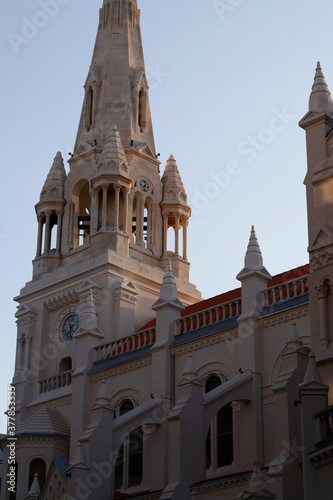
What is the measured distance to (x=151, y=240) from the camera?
45469 millimetres

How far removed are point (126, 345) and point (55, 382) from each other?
5.26m

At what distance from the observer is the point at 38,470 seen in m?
36.9

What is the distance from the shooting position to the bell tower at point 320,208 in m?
25.5

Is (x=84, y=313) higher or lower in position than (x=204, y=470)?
higher

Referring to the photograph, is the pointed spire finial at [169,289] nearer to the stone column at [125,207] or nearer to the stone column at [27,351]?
the stone column at [125,207]

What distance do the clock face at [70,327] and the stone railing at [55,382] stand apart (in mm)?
2052

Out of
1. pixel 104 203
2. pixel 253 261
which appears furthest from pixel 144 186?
pixel 253 261

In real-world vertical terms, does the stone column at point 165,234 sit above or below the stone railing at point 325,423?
above

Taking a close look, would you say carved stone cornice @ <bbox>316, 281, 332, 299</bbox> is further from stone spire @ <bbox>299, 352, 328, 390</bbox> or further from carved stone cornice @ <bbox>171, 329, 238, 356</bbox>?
carved stone cornice @ <bbox>171, 329, 238, 356</bbox>

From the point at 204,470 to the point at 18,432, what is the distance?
1110 centimetres

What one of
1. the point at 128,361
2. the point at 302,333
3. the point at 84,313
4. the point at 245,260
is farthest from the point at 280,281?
the point at 84,313

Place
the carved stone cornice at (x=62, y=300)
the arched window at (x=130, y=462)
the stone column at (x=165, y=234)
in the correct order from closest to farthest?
the arched window at (x=130, y=462), the carved stone cornice at (x=62, y=300), the stone column at (x=165, y=234)

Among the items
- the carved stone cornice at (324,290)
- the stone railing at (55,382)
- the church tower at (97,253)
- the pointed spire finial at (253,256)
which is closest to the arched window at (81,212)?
the church tower at (97,253)

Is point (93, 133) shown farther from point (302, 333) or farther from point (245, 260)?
point (302, 333)
